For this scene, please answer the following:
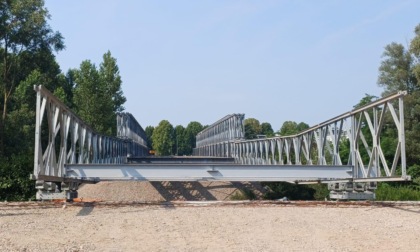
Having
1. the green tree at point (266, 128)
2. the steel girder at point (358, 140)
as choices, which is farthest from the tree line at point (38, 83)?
the green tree at point (266, 128)

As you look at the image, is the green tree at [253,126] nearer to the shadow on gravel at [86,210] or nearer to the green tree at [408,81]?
the green tree at [408,81]

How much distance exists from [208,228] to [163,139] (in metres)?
109

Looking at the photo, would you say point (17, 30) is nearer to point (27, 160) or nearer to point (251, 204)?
point (27, 160)

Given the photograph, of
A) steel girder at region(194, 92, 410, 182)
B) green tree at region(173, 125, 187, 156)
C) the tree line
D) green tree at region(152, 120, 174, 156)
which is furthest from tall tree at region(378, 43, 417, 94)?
green tree at region(173, 125, 187, 156)

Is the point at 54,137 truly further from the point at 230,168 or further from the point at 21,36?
the point at 21,36

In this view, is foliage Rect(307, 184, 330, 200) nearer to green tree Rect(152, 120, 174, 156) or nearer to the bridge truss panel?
the bridge truss panel

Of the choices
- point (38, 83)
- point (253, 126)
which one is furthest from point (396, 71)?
point (253, 126)

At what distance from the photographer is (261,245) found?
10.2 m

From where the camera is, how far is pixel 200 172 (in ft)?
57.0

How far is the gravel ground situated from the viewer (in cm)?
1026

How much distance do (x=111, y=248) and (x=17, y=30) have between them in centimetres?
2631

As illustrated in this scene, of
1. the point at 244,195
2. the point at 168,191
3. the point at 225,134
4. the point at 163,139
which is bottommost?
the point at 244,195

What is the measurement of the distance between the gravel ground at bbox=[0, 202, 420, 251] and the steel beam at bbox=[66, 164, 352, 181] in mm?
1417

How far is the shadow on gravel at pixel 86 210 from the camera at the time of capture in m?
14.4
